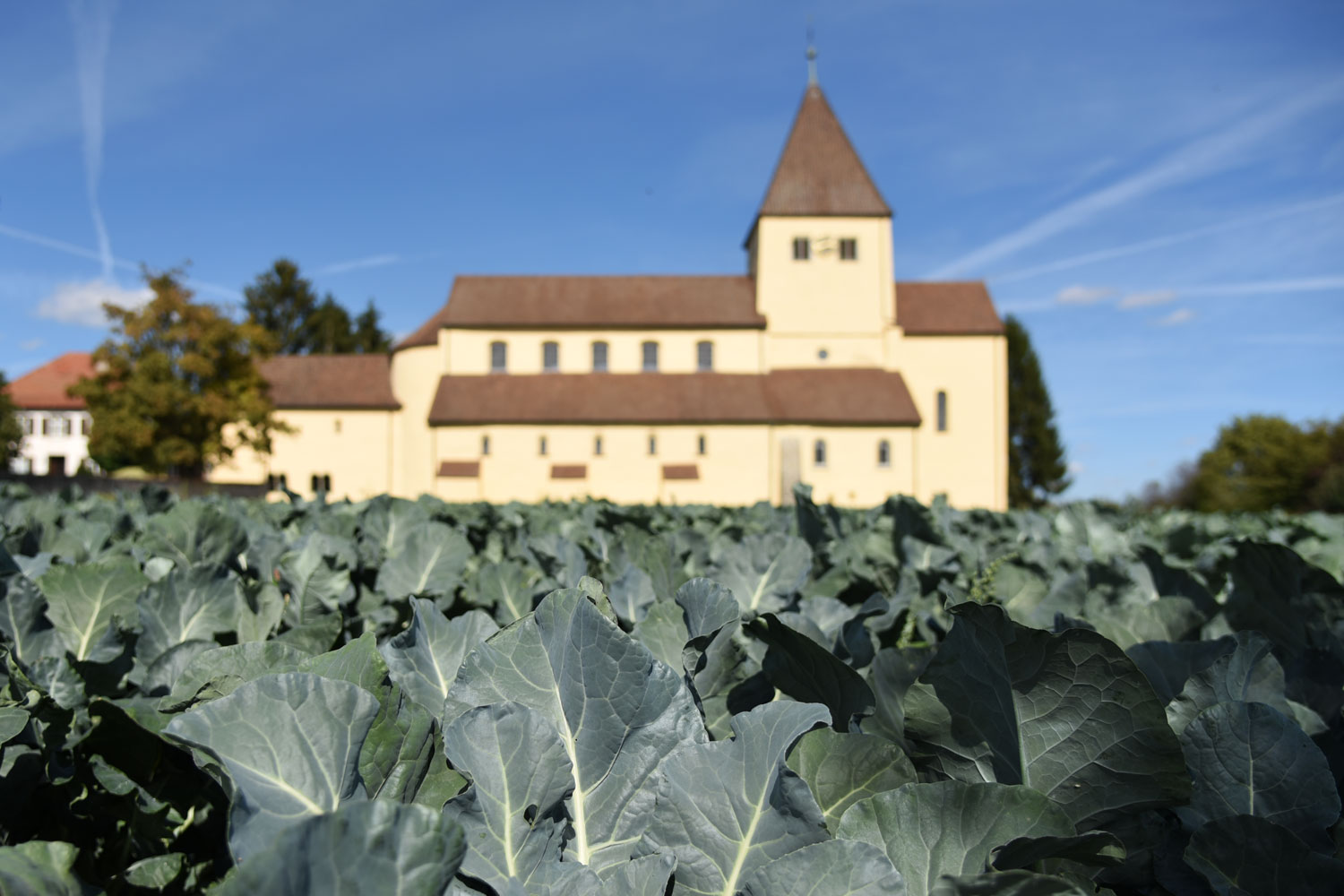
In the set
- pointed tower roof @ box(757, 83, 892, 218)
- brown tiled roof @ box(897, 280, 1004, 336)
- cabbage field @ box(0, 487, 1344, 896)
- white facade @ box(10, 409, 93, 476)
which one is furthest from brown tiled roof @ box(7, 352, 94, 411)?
cabbage field @ box(0, 487, 1344, 896)

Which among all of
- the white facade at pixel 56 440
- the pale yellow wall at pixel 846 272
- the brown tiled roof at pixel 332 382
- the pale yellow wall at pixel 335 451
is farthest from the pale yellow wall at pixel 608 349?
the white facade at pixel 56 440

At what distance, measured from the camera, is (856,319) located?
46375mm

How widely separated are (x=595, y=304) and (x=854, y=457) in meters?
17.2

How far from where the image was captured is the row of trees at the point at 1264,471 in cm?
4425

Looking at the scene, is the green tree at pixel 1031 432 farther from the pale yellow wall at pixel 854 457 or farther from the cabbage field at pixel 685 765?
the cabbage field at pixel 685 765

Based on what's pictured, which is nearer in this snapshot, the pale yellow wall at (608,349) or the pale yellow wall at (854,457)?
the pale yellow wall at (854,457)

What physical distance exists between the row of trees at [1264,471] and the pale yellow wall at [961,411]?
865 centimetres

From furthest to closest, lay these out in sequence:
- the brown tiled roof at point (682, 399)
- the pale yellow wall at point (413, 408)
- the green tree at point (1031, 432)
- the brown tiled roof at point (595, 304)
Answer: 1. the green tree at point (1031, 432)
2. the brown tiled roof at point (595, 304)
3. the pale yellow wall at point (413, 408)
4. the brown tiled roof at point (682, 399)

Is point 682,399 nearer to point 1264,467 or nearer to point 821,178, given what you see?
point 821,178

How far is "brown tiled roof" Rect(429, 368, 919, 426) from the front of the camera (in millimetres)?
43375

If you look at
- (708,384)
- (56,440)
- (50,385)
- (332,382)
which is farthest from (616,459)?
(50,385)

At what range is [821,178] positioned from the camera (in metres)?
47.1

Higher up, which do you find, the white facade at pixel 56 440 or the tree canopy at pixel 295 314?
the tree canopy at pixel 295 314

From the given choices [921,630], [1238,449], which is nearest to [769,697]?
[921,630]
